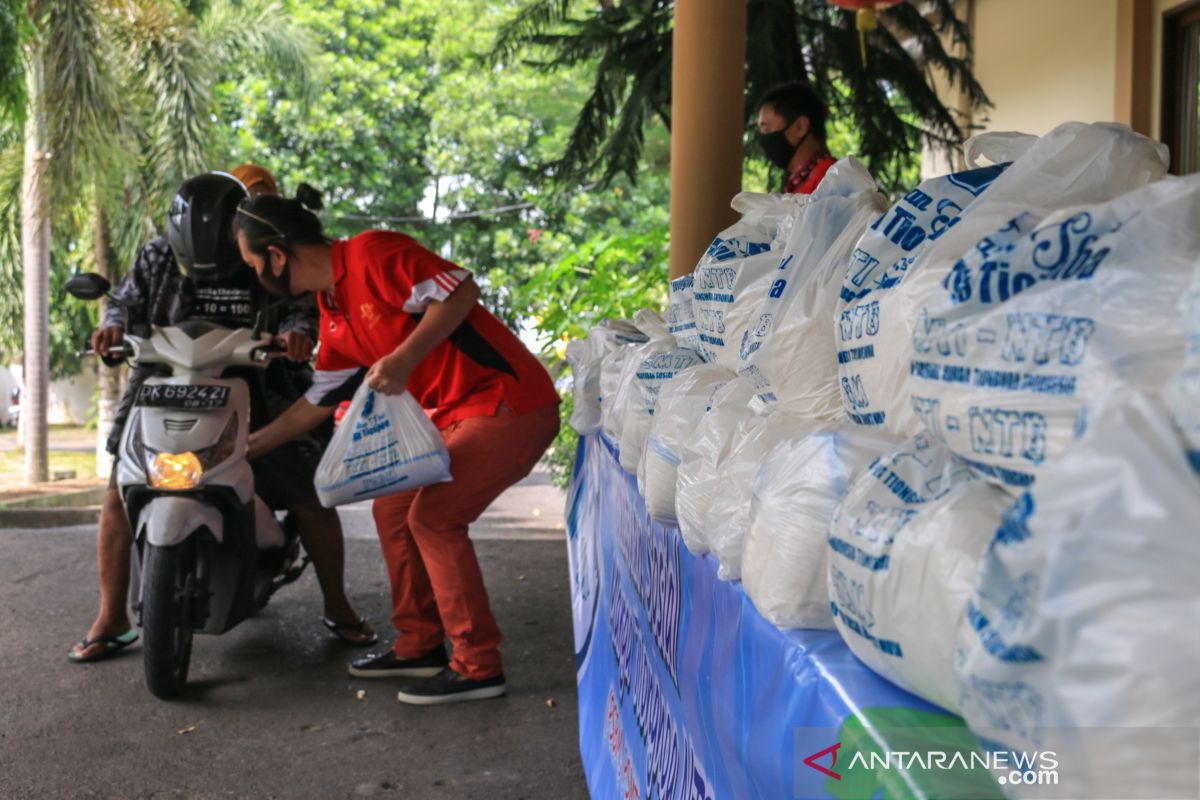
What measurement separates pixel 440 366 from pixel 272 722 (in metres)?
1.37

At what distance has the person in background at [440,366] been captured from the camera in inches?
165

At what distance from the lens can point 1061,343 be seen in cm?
103

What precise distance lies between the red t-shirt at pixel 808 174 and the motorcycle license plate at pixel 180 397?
7.47 ft

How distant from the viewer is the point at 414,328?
168 inches

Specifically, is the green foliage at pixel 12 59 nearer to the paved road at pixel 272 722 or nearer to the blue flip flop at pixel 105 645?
the paved road at pixel 272 722

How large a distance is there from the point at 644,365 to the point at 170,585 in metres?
2.05

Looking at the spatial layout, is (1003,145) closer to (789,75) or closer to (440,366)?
(440,366)

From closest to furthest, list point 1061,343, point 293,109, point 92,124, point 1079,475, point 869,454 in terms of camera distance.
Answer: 1. point 1079,475
2. point 1061,343
3. point 869,454
4. point 92,124
5. point 293,109

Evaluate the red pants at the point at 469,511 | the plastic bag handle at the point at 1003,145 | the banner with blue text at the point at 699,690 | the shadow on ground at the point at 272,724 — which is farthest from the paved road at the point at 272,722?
the plastic bag handle at the point at 1003,145

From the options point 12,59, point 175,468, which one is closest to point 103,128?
point 12,59

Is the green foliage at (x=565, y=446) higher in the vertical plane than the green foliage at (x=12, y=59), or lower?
lower

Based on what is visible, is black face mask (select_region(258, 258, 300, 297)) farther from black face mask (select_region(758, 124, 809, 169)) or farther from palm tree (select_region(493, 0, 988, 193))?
palm tree (select_region(493, 0, 988, 193))

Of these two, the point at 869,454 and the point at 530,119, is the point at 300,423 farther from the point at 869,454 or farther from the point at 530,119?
the point at 530,119

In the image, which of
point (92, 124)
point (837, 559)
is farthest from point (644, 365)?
point (92, 124)
